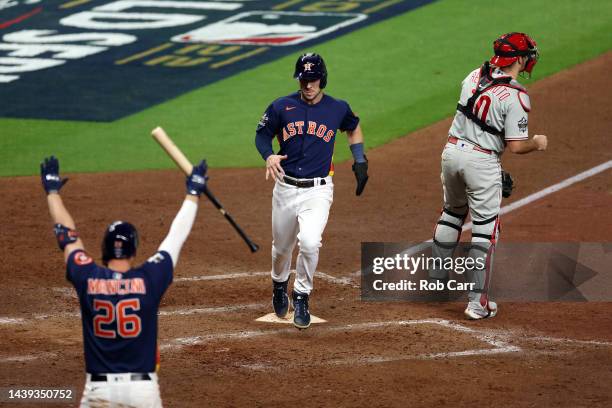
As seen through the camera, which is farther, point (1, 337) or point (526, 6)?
point (526, 6)

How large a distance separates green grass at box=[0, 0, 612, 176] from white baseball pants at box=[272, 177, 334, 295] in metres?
5.72

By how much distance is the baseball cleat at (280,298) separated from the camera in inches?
394

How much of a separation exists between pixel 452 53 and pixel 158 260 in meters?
14.1

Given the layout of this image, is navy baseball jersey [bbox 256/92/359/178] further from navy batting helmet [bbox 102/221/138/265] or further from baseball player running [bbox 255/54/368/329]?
navy batting helmet [bbox 102/221/138/265]

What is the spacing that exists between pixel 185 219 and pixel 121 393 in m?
1.06

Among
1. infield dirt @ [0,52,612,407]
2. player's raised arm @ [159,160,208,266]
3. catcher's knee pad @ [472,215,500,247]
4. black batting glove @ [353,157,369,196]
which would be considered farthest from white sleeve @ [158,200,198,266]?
catcher's knee pad @ [472,215,500,247]

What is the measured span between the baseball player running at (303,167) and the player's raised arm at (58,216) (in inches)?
116

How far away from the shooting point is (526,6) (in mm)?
22062

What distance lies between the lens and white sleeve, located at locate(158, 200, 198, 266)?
263 inches

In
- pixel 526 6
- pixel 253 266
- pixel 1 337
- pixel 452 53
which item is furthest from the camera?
pixel 526 6

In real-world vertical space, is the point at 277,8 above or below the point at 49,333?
above

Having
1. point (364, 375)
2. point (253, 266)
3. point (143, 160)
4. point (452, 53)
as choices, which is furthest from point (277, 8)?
point (364, 375)

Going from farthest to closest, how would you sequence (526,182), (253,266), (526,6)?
(526,6)
(526,182)
(253,266)

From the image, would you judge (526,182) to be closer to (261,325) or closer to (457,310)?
(457,310)
